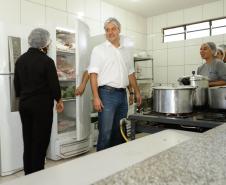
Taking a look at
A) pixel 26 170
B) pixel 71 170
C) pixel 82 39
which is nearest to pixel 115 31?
pixel 82 39

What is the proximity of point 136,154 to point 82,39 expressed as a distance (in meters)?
1.85

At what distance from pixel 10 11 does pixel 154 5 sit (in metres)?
2.29

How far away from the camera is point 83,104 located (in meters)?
2.64

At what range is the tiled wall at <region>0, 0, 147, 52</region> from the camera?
8.44 ft

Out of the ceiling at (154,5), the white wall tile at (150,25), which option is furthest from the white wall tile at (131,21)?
the white wall tile at (150,25)

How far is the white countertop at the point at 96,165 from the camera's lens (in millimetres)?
637

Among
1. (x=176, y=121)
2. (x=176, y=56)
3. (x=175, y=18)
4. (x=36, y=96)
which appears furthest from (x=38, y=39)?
(x=175, y=18)

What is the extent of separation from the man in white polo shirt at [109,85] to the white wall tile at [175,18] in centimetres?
253

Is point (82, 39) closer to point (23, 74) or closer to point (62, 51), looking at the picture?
point (62, 51)

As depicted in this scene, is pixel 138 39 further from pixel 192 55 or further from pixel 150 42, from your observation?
pixel 192 55

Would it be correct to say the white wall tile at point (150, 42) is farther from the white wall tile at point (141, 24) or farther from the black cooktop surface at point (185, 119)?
the black cooktop surface at point (185, 119)

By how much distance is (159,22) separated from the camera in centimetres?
451

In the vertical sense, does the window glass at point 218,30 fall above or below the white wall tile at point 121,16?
below

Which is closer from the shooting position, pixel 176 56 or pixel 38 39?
pixel 38 39
